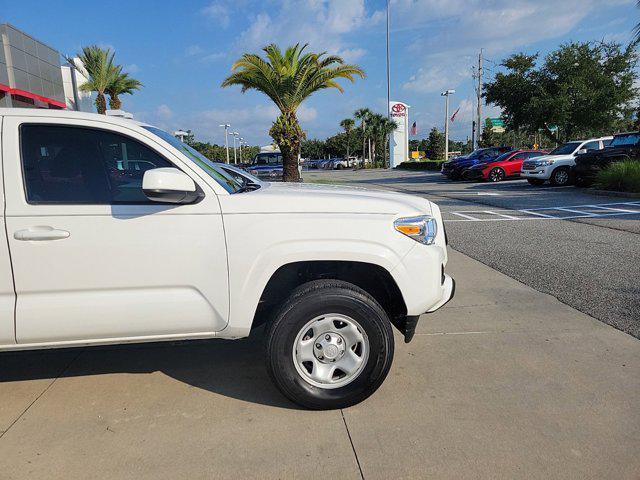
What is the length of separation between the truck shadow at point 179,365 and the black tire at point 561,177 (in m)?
17.9

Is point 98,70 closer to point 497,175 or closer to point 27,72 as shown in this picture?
point 27,72

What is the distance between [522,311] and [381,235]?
2538 millimetres

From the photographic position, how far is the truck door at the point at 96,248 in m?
2.75

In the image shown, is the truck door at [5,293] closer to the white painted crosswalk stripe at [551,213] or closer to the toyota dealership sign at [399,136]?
the white painted crosswalk stripe at [551,213]

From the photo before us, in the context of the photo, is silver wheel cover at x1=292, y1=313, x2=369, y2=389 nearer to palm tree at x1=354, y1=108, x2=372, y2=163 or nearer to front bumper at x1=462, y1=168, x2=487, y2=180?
front bumper at x1=462, y1=168, x2=487, y2=180

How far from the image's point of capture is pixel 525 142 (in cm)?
8981

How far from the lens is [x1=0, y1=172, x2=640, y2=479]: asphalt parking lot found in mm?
2533

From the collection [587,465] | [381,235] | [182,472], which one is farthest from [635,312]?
[182,472]

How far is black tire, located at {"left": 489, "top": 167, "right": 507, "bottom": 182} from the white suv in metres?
4.21

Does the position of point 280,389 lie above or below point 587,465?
above

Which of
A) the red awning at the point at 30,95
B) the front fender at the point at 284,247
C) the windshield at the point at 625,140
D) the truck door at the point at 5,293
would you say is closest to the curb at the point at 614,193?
the windshield at the point at 625,140

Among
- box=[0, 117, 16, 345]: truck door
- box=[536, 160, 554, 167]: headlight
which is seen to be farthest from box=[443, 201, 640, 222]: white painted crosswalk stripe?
box=[0, 117, 16, 345]: truck door

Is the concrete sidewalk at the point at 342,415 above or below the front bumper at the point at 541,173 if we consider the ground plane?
below

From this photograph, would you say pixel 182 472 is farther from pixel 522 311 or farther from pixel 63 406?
pixel 522 311
